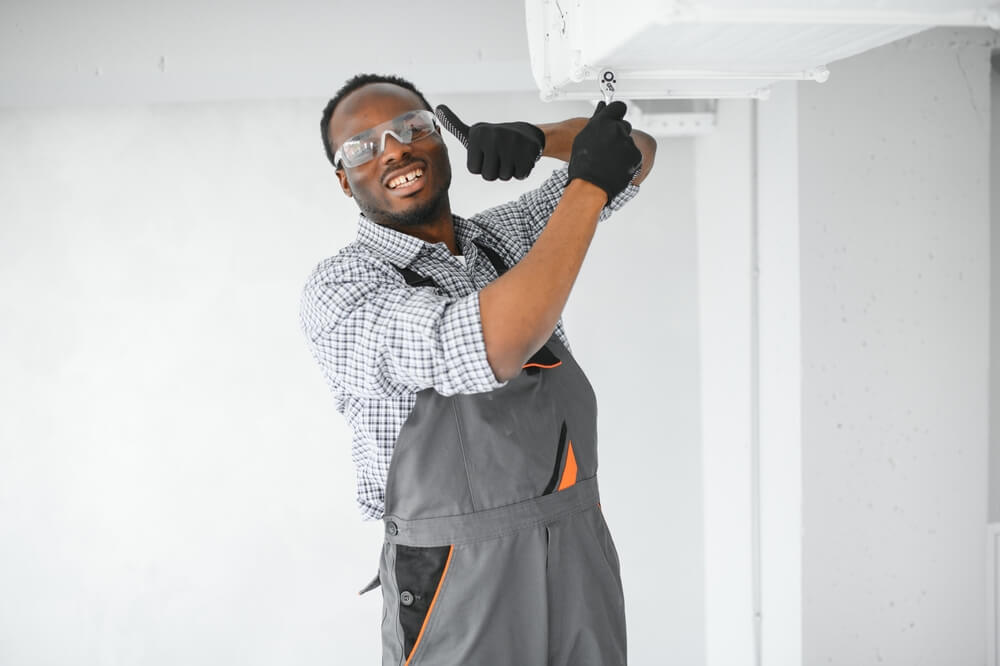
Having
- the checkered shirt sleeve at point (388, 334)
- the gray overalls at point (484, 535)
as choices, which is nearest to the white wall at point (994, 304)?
the gray overalls at point (484, 535)

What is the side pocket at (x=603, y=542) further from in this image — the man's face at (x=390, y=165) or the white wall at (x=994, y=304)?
the white wall at (x=994, y=304)

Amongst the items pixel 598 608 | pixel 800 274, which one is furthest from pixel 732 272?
pixel 598 608

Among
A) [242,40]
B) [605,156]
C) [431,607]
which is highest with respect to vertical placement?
[242,40]

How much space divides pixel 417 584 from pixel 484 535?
14cm

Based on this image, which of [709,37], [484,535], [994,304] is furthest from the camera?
[994,304]

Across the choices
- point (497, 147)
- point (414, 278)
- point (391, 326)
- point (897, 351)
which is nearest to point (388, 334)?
point (391, 326)

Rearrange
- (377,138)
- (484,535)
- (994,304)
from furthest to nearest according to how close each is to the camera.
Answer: (994,304) → (377,138) → (484,535)

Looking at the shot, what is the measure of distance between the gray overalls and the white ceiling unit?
434 millimetres

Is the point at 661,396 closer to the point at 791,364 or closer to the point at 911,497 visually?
the point at 791,364

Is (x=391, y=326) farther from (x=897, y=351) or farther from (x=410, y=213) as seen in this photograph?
(x=897, y=351)

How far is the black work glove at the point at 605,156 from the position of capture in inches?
43.9

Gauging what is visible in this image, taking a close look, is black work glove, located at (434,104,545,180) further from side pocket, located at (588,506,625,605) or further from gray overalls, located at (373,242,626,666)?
side pocket, located at (588,506,625,605)

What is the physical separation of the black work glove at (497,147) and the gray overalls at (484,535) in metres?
0.21

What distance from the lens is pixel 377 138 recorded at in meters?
1.41
